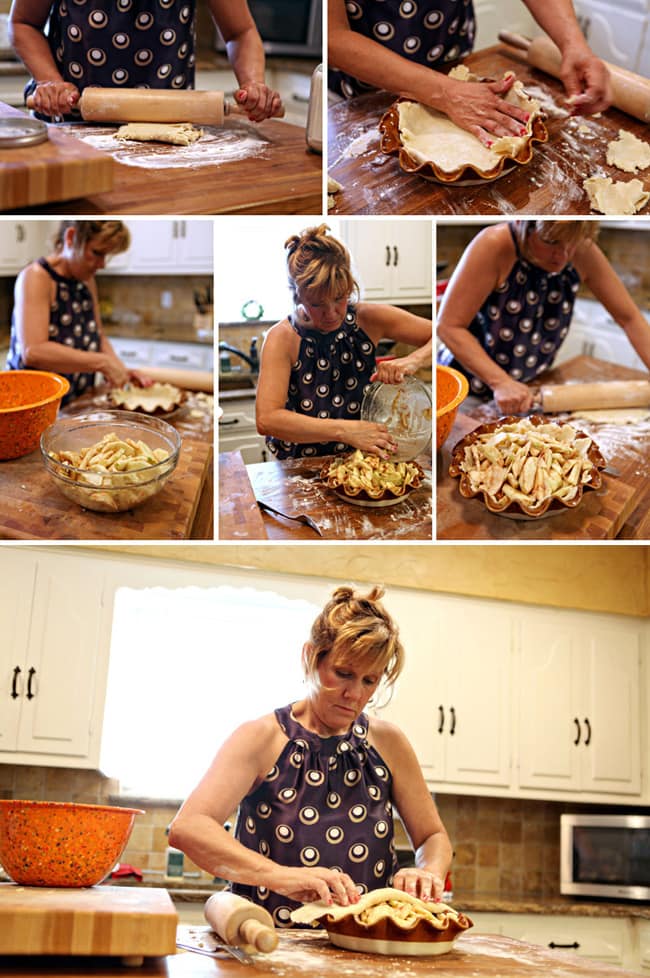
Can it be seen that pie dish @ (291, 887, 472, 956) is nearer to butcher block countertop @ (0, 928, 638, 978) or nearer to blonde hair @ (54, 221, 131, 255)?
butcher block countertop @ (0, 928, 638, 978)

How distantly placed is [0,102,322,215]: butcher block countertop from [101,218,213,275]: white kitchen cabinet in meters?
3.01

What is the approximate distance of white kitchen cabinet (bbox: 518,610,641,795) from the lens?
3.96m

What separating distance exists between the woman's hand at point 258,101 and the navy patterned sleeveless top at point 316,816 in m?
1.25

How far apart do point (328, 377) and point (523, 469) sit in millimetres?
452

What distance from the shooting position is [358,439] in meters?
2.23

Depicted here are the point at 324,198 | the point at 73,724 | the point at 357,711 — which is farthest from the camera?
the point at 73,724

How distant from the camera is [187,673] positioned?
12.8ft

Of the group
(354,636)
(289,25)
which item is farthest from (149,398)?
(289,25)

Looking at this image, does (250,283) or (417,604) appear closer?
(250,283)

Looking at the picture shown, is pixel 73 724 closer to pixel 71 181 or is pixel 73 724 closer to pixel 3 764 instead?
pixel 3 764

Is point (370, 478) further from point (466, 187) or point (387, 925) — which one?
point (387, 925)

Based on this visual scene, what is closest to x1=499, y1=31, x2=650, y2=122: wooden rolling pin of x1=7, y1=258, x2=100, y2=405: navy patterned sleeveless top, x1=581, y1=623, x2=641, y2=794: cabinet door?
x1=7, y1=258, x2=100, y2=405: navy patterned sleeveless top

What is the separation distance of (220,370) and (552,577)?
224cm

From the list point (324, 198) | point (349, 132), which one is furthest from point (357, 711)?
point (349, 132)
